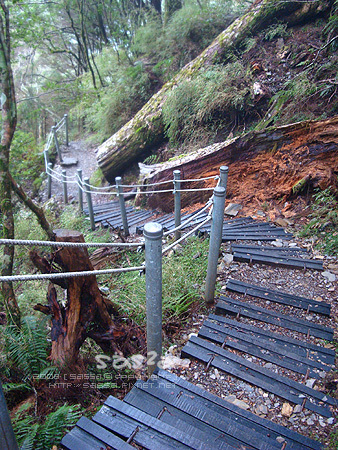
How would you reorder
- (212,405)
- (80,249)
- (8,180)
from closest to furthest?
(212,405)
(80,249)
(8,180)

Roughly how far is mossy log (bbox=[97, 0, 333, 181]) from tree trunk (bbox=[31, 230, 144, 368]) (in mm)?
5904

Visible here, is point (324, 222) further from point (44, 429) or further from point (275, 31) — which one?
point (275, 31)

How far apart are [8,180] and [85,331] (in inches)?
100

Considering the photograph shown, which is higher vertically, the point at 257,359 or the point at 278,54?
the point at 278,54

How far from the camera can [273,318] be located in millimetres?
2668

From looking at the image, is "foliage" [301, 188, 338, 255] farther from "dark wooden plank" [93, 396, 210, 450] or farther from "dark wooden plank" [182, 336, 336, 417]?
"dark wooden plank" [93, 396, 210, 450]

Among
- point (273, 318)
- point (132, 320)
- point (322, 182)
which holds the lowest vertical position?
point (132, 320)

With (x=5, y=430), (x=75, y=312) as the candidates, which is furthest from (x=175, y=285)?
(x=5, y=430)

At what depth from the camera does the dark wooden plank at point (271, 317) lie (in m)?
2.50

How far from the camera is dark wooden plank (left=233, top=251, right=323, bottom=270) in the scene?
3426 millimetres

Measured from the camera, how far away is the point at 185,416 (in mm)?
1809

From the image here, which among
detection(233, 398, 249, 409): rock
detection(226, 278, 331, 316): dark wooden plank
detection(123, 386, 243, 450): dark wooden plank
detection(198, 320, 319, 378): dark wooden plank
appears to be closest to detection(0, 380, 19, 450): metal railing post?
detection(123, 386, 243, 450): dark wooden plank

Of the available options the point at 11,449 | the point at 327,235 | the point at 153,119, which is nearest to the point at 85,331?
the point at 11,449

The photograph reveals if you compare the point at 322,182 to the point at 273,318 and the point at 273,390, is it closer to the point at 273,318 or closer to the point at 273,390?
the point at 273,318
